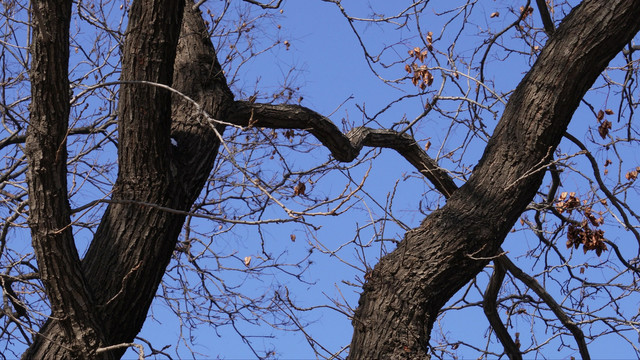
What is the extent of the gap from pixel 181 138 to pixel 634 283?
3405mm

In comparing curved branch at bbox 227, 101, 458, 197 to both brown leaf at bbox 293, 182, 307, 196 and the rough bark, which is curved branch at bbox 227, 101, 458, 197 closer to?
brown leaf at bbox 293, 182, 307, 196

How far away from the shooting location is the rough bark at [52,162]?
309 centimetres

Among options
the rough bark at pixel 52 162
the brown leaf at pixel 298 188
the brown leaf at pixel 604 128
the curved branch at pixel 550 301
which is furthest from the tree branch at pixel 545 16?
the rough bark at pixel 52 162

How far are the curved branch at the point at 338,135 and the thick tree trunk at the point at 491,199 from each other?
1.00m

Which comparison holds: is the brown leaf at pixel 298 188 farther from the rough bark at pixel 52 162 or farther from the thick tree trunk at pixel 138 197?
the rough bark at pixel 52 162

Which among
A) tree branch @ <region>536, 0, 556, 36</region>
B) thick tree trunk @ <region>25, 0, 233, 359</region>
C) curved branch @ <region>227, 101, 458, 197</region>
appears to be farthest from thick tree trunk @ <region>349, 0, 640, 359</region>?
thick tree trunk @ <region>25, 0, 233, 359</region>

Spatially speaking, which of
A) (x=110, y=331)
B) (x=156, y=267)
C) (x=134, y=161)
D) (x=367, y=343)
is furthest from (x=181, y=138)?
(x=367, y=343)

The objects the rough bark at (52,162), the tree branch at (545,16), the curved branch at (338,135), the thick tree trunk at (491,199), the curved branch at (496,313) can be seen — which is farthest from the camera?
the curved branch at (496,313)

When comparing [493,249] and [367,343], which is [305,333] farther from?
[493,249]

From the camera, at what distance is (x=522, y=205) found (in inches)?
149

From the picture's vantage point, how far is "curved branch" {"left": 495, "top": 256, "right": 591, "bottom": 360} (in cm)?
509

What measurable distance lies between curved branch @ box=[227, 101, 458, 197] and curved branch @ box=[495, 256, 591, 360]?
72cm

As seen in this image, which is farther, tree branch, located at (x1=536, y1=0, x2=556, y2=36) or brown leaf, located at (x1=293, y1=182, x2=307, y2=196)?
brown leaf, located at (x1=293, y1=182, x2=307, y2=196)

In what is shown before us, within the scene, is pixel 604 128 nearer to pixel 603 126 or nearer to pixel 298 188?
pixel 603 126
